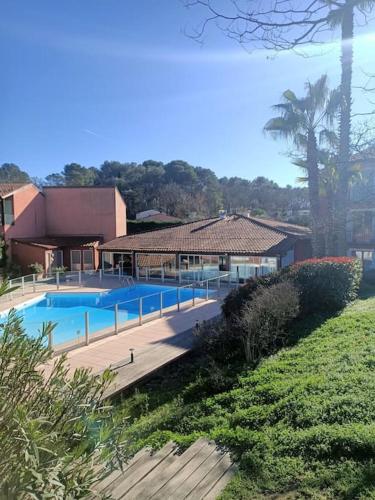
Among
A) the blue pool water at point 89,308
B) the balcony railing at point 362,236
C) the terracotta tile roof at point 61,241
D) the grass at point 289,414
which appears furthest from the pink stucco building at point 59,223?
the grass at point 289,414

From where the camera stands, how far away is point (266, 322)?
8430 millimetres

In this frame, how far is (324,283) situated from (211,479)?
8.40 meters

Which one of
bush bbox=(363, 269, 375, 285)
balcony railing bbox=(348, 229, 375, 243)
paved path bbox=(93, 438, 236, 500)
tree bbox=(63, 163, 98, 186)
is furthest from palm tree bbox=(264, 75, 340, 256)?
tree bbox=(63, 163, 98, 186)

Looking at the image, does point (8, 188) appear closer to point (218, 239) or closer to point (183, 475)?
point (218, 239)

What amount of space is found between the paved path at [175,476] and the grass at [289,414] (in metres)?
0.20

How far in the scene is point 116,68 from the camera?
Result: 1273 centimetres

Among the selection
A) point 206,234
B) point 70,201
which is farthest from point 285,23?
point 70,201

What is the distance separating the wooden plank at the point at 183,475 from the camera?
3537mm

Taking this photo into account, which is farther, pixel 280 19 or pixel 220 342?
pixel 220 342

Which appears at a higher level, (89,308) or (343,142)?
(343,142)

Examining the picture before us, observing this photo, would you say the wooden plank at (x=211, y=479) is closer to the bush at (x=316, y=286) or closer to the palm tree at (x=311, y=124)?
the bush at (x=316, y=286)

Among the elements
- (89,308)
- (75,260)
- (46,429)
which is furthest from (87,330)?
(75,260)

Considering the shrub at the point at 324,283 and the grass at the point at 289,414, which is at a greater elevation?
the shrub at the point at 324,283

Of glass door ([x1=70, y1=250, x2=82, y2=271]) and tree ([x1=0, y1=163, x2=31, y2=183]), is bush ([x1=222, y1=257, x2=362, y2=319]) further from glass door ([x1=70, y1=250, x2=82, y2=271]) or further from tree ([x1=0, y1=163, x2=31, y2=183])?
tree ([x1=0, y1=163, x2=31, y2=183])
